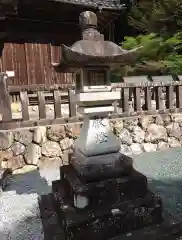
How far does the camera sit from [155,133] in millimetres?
5707

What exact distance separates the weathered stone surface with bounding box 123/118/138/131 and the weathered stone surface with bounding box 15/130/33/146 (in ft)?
6.99

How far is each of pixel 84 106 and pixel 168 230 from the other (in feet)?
5.19

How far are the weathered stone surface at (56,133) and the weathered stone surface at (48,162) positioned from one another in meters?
0.41

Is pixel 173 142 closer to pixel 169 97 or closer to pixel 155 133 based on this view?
pixel 155 133

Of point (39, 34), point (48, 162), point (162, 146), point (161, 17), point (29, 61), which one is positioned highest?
point (161, 17)

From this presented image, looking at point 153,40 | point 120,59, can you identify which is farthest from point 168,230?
point 153,40

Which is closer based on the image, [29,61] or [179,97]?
[179,97]

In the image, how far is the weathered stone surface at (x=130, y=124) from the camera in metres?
5.47

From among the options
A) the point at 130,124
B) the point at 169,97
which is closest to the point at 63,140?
the point at 130,124

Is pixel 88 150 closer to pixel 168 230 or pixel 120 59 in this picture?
pixel 120 59

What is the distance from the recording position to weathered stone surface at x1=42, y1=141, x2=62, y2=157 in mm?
4883

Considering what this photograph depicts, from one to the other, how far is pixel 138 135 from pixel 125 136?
13.6 inches

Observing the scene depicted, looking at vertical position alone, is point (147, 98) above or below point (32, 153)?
above

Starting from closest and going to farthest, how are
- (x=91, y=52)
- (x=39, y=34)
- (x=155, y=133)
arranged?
1. (x=91, y=52)
2. (x=155, y=133)
3. (x=39, y=34)
